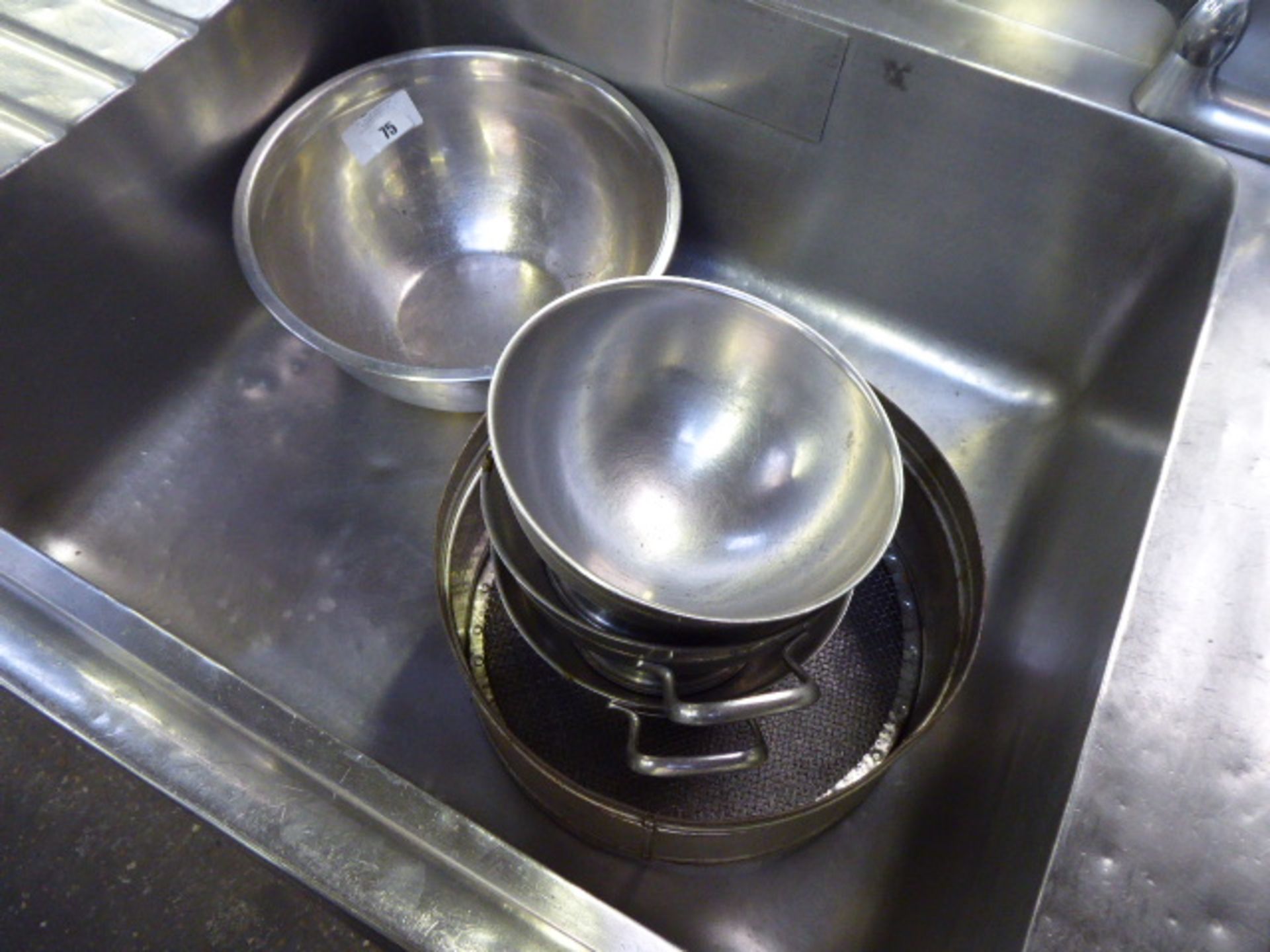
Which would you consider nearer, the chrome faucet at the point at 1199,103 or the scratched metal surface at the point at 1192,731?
the scratched metal surface at the point at 1192,731

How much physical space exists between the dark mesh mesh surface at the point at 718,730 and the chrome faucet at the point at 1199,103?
416 millimetres

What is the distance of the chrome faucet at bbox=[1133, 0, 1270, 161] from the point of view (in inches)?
25.3

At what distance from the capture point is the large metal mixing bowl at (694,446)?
0.58 meters

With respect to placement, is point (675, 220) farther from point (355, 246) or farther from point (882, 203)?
point (355, 246)

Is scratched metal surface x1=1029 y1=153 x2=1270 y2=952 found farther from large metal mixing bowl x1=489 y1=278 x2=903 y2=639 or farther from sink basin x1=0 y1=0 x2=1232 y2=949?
large metal mixing bowl x1=489 y1=278 x2=903 y2=639

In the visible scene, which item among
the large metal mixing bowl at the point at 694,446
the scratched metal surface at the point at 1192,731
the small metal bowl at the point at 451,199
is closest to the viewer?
the scratched metal surface at the point at 1192,731

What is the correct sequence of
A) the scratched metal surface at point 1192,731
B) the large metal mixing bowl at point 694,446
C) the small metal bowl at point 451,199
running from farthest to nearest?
the small metal bowl at point 451,199 → the large metal mixing bowl at point 694,446 → the scratched metal surface at point 1192,731

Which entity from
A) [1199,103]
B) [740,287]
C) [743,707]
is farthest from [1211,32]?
[743,707]

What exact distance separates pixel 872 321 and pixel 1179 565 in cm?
45

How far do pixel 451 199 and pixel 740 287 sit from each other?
0.31 meters

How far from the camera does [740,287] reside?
0.94 meters

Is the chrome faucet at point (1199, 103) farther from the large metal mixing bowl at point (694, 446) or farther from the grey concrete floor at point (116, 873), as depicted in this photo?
the grey concrete floor at point (116, 873)

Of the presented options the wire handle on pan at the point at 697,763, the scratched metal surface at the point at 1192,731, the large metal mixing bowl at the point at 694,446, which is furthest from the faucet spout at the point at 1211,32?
the wire handle on pan at the point at 697,763

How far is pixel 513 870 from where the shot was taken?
0.45m
